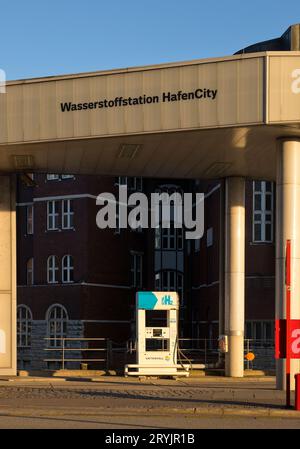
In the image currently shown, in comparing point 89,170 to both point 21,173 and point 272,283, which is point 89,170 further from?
point 272,283

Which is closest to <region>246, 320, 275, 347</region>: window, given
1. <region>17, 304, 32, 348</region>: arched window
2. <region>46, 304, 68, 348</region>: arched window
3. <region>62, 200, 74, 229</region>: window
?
<region>46, 304, 68, 348</region>: arched window

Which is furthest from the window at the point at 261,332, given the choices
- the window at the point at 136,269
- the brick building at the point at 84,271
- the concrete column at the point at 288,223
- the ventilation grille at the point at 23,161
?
the concrete column at the point at 288,223

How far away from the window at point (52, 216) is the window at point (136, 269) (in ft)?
22.5

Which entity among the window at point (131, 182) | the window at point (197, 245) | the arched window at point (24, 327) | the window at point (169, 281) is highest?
the window at point (131, 182)

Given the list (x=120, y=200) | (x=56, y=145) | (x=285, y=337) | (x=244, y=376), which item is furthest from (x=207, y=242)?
(x=285, y=337)

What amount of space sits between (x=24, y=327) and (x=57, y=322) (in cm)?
373

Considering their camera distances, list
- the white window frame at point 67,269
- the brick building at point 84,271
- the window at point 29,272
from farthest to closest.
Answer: the window at point 29,272
the white window frame at point 67,269
the brick building at point 84,271

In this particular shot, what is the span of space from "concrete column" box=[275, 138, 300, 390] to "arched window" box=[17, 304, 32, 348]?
4171cm

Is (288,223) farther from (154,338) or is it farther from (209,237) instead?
(209,237)

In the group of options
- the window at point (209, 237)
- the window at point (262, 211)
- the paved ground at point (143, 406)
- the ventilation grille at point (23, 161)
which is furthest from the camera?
the window at point (209, 237)

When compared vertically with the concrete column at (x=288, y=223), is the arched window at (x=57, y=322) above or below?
below

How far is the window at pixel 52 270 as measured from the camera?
63662 millimetres

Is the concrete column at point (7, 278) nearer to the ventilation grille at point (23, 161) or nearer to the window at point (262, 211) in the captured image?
the ventilation grille at point (23, 161)

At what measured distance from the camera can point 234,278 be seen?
31891 millimetres
